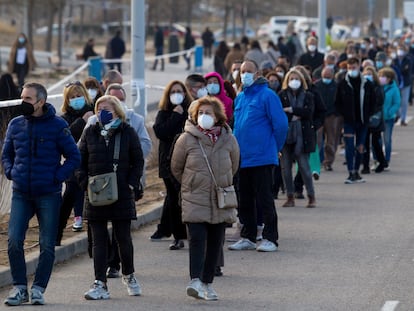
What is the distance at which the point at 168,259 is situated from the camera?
468 inches

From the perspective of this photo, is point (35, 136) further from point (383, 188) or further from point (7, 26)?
point (7, 26)

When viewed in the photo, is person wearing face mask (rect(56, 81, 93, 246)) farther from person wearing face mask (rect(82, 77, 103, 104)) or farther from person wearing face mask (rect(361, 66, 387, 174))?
person wearing face mask (rect(361, 66, 387, 174))

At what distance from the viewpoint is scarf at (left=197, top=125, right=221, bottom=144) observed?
9883 millimetres

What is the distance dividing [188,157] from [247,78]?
2.43 meters

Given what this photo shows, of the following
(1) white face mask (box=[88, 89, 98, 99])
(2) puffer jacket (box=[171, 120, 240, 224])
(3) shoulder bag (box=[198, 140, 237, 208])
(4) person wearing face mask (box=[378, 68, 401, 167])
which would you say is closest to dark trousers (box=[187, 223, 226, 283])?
(2) puffer jacket (box=[171, 120, 240, 224])

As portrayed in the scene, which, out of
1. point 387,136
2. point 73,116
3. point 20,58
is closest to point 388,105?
point 387,136

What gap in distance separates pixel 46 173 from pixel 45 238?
538mm

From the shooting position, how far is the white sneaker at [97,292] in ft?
32.2

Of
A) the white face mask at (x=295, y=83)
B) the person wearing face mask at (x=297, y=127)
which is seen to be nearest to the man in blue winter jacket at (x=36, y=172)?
the person wearing face mask at (x=297, y=127)

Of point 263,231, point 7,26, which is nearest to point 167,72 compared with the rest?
point 263,231

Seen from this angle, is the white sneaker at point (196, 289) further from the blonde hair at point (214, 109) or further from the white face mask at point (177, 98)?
the white face mask at point (177, 98)

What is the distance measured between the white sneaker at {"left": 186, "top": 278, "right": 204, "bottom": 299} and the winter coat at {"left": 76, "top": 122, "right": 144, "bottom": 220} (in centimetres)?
75

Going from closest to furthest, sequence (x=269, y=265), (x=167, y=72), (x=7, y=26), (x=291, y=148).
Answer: (x=269, y=265), (x=291, y=148), (x=167, y=72), (x=7, y=26)

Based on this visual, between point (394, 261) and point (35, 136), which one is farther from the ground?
point (35, 136)
